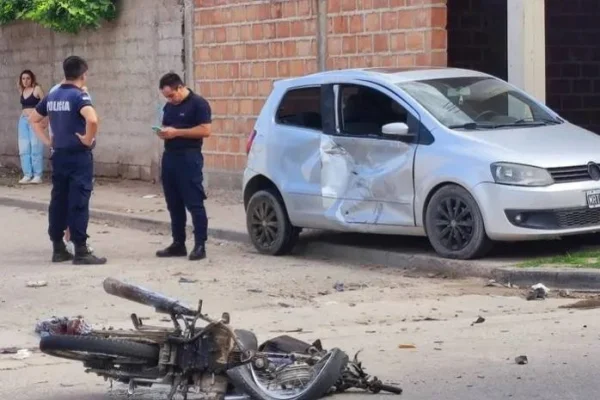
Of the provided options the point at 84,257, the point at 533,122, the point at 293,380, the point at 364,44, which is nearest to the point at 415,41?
the point at 364,44

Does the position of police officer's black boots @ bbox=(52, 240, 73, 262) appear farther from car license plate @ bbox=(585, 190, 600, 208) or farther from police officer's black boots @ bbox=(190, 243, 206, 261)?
car license plate @ bbox=(585, 190, 600, 208)

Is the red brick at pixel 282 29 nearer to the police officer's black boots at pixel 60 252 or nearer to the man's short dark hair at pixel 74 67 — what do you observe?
the man's short dark hair at pixel 74 67

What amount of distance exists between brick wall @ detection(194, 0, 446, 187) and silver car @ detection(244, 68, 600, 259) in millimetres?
2268

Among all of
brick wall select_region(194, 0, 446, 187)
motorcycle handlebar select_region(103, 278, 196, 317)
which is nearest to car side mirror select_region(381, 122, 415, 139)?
brick wall select_region(194, 0, 446, 187)

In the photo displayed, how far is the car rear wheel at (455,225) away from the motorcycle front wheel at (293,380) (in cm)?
446

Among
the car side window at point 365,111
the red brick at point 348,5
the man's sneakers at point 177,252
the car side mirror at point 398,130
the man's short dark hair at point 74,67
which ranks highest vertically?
the red brick at point 348,5

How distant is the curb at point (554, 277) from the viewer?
10.4 metres

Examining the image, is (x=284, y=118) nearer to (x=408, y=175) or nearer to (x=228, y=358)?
(x=408, y=175)

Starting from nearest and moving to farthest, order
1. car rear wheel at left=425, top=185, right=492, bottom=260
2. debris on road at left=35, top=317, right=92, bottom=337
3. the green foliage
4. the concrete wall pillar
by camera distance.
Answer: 1. debris on road at left=35, top=317, right=92, bottom=337
2. car rear wheel at left=425, top=185, right=492, bottom=260
3. the concrete wall pillar
4. the green foliage

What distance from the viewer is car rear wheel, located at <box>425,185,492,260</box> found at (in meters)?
11.2

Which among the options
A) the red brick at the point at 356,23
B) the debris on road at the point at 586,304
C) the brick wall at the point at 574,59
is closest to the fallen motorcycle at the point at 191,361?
the debris on road at the point at 586,304

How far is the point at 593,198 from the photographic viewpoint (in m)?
11.1

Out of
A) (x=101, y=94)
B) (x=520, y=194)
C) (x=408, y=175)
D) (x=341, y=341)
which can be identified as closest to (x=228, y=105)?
(x=101, y=94)

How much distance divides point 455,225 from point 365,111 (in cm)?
166
